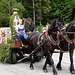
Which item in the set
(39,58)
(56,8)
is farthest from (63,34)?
(56,8)

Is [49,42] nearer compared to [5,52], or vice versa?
[49,42]

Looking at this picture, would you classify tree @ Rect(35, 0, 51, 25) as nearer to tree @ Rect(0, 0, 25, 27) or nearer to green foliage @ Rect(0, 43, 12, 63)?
tree @ Rect(0, 0, 25, 27)

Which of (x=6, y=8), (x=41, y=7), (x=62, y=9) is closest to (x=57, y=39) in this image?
(x=6, y=8)

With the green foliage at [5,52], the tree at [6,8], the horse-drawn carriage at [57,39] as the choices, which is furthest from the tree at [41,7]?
the horse-drawn carriage at [57,39]

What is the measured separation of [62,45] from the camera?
5941mm

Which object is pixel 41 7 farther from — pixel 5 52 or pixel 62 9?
pixel 5 52

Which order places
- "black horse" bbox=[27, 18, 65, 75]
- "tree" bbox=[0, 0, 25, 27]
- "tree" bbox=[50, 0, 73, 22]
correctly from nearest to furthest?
"black horse" bbox=[27, 18, 65, 75] < "tree" bbox=[0, 0, 25, 27] < "tree" bbox=[50, 0, 73, 22]

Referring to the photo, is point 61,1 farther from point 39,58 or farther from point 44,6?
point 39,58

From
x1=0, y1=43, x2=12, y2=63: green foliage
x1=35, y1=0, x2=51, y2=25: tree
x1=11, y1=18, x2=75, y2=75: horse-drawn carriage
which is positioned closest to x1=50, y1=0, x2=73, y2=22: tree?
x1=35, y1=0, x2=51, y2=25: tree

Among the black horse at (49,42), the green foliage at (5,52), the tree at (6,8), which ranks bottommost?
the green foliage at (5,52)

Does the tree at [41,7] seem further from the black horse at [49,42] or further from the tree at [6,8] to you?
the black horse at [49,42]

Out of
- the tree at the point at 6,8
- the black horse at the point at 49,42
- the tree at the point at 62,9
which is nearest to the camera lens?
the black horse at the point at 49,42

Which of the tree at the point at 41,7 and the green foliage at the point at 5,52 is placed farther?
the tree at the point at 41,7

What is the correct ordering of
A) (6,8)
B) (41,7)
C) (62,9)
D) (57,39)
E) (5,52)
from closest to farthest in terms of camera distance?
(57,39) → (5,52) → (6,8) → (41,7) → (62,9)
